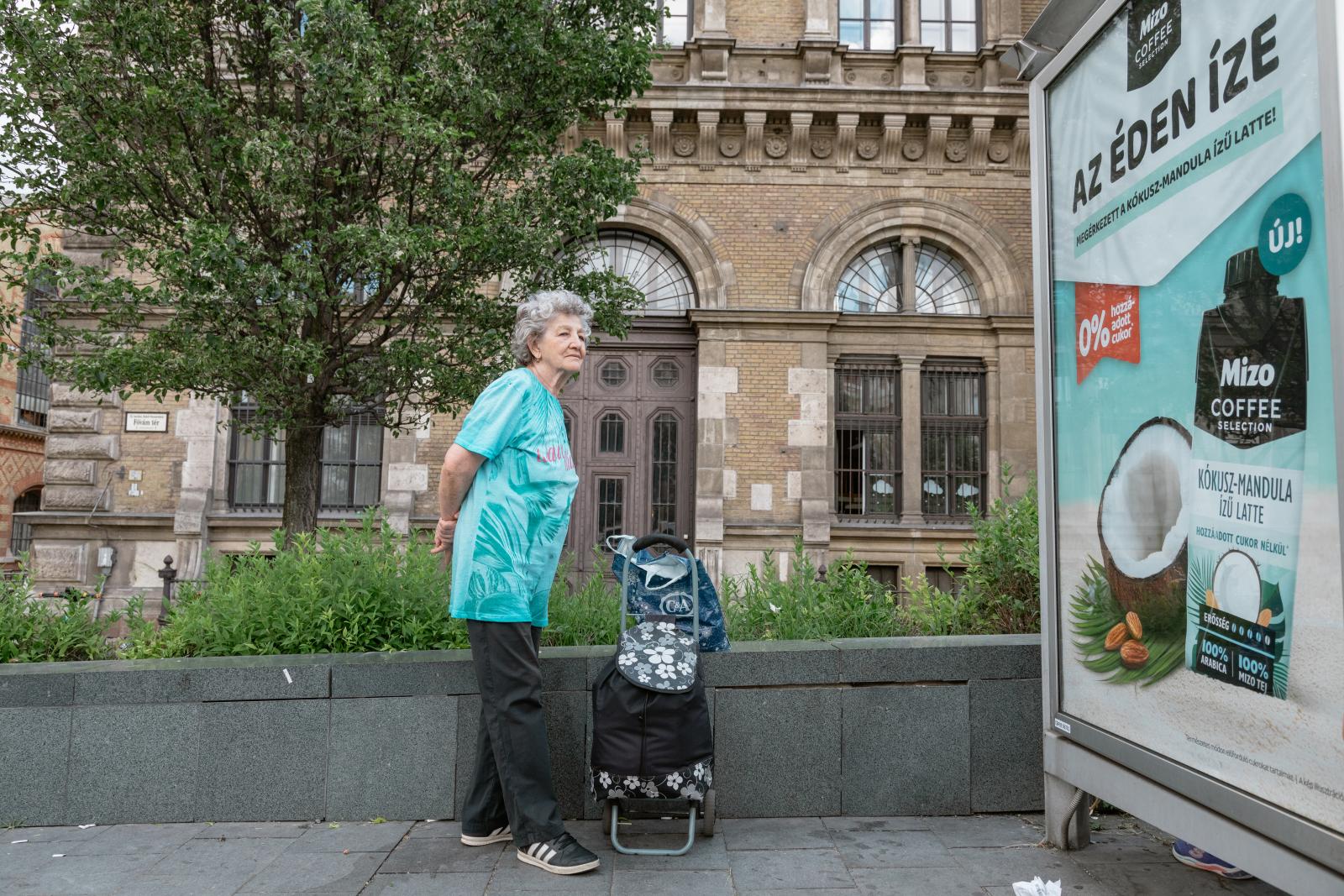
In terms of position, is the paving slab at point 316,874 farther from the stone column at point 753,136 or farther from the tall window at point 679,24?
the tall window at point 679,24

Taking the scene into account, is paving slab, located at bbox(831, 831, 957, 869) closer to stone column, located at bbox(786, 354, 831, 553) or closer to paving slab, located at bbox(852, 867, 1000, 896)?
paving slab, located at bbox(852, 867, 1000, 896)

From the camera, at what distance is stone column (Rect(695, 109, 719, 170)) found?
14242 millimetres

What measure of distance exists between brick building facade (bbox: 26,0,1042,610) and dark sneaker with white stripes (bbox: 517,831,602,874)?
10479 millimetres

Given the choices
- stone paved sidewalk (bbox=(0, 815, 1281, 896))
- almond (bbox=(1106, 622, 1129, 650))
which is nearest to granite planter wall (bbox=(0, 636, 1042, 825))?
stone paved sidewalk (bbox=(0, 815, 1281, 896))

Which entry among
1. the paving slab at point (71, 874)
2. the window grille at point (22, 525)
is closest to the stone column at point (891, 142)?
the paving slab at point (71, 874)

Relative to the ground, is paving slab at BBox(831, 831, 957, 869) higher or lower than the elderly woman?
lower

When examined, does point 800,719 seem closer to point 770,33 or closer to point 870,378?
point 870,378

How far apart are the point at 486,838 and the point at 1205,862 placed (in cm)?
294

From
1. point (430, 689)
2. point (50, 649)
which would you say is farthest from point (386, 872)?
point (50, 649)

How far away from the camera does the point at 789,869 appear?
11.3ft

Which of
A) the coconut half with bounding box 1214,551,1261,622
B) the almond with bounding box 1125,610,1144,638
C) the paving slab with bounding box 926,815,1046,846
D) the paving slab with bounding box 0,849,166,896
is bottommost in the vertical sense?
the paving slab with bounding box 0,849,166,896

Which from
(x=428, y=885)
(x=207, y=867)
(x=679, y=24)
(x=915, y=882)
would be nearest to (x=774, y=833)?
(x=915, y=882)

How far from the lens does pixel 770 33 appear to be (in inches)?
576

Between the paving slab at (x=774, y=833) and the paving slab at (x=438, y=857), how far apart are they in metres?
1.02
